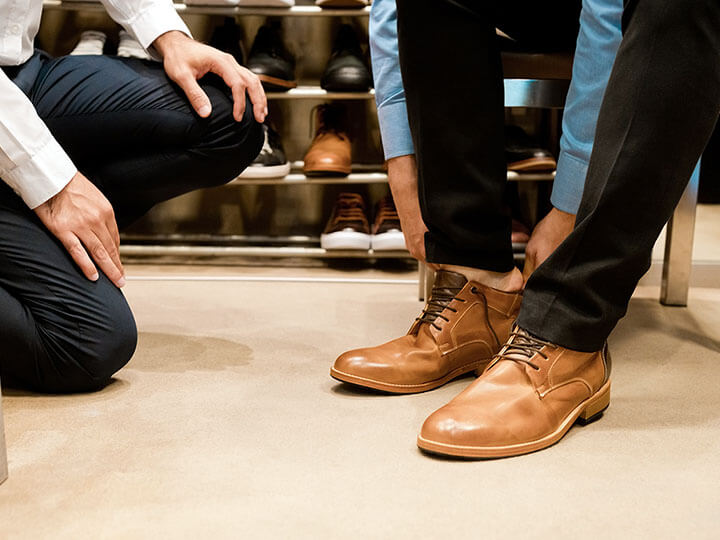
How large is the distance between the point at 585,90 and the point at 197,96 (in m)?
0.56

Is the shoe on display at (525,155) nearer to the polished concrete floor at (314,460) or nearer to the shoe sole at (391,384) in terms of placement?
the polished concrete floor at (314,460)

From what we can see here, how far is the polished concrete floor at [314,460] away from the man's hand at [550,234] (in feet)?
0.71

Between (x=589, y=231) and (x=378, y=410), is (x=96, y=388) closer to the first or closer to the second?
(x=378, y=410)

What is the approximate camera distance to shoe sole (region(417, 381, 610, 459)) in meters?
0.84

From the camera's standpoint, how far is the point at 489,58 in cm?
105

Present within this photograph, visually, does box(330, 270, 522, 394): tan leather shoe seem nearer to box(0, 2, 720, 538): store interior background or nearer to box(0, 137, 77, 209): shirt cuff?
box(0, 2, 720, 538): store interior background

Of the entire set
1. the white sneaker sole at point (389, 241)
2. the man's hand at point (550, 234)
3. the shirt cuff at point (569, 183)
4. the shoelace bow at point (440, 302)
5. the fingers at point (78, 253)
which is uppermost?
the shirt cuff at point (569, 183)

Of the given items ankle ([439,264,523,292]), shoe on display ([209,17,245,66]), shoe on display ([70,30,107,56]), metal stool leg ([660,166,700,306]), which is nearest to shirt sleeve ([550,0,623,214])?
ankle ([439,264,523,292])

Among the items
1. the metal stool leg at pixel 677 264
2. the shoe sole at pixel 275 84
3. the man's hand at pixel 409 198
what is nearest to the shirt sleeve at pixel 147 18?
the man's hand at pixel 409 198

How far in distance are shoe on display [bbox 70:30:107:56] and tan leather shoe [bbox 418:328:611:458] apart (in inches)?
53.8

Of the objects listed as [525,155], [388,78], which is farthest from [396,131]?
[525,155]

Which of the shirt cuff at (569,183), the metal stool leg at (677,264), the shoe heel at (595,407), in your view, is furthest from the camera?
the metal stool leg at (677,264)

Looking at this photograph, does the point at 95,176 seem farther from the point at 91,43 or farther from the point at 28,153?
the point at 91,43

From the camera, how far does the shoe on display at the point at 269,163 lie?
1859 millimetres
